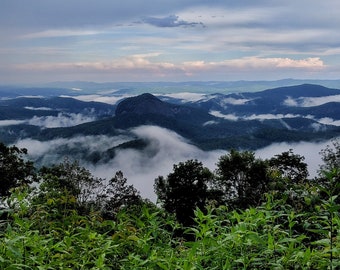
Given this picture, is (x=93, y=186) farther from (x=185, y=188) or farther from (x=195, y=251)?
(x=195, y=251)

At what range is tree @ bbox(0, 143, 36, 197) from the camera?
1416 inches

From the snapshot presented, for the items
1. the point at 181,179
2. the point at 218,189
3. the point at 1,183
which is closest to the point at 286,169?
the point at 218,189

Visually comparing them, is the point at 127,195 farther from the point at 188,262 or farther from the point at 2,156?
the point at 188,262

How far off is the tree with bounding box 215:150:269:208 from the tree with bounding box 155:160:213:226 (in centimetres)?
151

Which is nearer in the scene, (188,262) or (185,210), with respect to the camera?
(188,262)

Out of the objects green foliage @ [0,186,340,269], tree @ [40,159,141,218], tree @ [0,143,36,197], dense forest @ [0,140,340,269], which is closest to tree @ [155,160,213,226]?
tree @ [40,159,141,218]

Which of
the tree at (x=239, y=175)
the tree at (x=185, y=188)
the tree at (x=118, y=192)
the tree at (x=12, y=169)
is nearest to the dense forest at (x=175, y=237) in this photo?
the tree at (x=12, y=169)

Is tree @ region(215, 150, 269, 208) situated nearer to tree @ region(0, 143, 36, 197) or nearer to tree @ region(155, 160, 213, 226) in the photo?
tree @ region(155, 160, 213, 226)

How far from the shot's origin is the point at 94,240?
3.53m

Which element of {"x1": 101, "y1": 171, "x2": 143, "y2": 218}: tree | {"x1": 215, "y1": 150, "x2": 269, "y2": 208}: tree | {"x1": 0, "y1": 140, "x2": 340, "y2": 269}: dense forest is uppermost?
{"x1": 0, "y1": 140, "x2": 340, "y2": 269}: dense forest

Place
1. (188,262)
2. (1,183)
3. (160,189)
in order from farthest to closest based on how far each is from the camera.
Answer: (160,189) → (1,183) → (188,262)

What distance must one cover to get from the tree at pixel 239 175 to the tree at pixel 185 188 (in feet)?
4.96

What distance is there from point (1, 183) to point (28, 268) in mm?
35508

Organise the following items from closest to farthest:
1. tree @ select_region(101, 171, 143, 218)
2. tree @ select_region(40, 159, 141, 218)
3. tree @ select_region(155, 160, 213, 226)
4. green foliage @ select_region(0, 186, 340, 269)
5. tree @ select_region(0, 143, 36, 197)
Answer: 1. green foliage @ select_region(0, 186, 340, 269)
2. tree @ select_region(0, 143, 36, 197)
3. tree @ select_region(40, 159, 141, 218)
4. tree @ select_region(155, 160, 213, 226)
5. tree @ select_region(101, 171, 143, 218)
